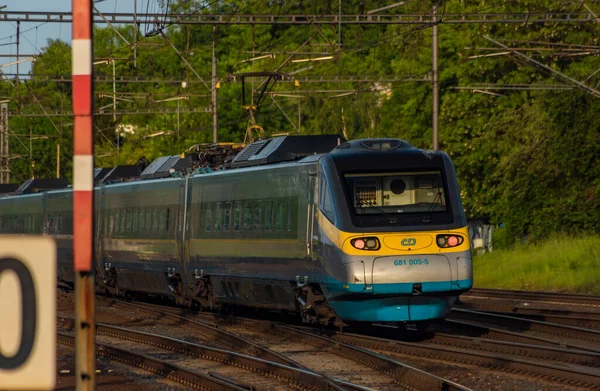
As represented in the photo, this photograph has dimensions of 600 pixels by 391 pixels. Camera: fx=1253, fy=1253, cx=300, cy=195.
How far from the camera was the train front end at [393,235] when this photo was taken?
55.7 ft

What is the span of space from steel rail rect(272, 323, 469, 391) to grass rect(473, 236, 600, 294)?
12.9 metres

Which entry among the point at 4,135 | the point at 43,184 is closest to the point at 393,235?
the point at 43,184

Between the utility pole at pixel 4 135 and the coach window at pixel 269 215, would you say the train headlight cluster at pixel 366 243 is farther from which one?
the utility pole at pixel 4 135

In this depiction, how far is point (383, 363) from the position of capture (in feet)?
48.6

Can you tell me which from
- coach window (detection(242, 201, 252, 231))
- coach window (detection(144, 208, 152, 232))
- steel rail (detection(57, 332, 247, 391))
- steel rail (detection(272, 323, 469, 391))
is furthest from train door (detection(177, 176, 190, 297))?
steel rail (detection(57, 332, 247, 391))

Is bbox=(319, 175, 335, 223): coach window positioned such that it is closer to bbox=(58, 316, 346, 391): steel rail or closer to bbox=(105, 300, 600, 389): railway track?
bbox=(105, 300, 600, 389): railway track

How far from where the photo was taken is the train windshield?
1752 centimetres

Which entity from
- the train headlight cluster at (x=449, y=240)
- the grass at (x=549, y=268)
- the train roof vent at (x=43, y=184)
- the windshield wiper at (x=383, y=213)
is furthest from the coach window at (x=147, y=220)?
the train roof vent at (x=43, y=184)

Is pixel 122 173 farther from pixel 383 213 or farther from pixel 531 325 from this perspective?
pixel 383 213

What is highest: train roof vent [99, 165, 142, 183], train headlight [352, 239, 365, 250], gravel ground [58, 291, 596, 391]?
train roof vent [99, 165, 142, 183]

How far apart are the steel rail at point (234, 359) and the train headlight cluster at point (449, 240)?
10.9ft

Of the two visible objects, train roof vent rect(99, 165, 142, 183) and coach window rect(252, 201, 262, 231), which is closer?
coach window rect(252, 201, 262, 231)

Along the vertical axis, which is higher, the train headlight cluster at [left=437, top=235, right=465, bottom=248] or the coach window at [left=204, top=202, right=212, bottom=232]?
the coach window at [left=204, top=202, right=212, bottom=232]

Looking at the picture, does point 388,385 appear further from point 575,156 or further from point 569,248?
point 575,156
